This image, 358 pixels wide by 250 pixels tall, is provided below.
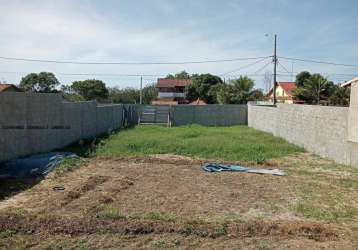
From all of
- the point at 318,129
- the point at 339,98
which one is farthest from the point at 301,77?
the point at 318,129

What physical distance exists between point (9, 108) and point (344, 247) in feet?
26.2

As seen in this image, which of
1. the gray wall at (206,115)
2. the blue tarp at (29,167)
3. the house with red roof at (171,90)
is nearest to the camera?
the blue tarp at (29,167)

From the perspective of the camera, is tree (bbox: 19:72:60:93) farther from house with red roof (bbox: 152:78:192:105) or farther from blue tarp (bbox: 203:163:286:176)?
blue tarp (bbox: 203:163:286:176)

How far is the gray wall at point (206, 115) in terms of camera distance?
23109mm

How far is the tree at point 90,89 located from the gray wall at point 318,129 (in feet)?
101

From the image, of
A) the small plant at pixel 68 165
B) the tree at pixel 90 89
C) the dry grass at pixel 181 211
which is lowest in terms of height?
the dry grass at pixel 181 211

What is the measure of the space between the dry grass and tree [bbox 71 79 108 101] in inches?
1428

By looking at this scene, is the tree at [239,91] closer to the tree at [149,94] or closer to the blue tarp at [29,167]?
the tree at [149,94]

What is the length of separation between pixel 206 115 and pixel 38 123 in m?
14.4

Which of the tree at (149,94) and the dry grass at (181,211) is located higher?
the tree at (149,94)

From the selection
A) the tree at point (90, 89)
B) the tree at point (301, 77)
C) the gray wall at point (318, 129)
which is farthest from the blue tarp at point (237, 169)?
the tree at point (90, 89)

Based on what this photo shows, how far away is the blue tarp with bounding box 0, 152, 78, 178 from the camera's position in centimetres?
779

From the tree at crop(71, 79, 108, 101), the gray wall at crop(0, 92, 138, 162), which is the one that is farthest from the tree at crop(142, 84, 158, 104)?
the gray wall at crop(0, 92, 138, 162)

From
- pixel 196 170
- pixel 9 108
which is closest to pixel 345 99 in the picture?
pixel 196 170
